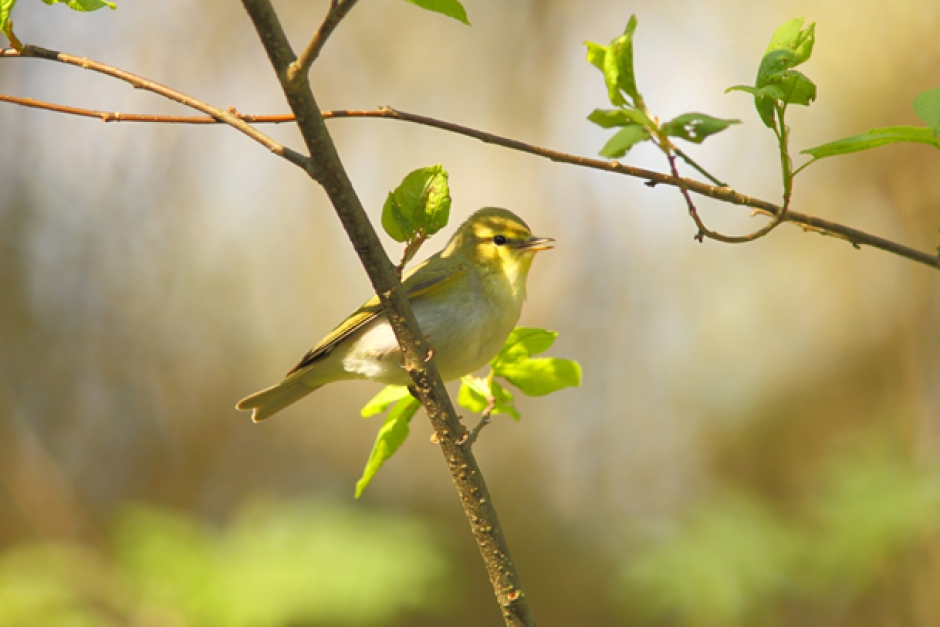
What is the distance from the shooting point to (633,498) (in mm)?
6301

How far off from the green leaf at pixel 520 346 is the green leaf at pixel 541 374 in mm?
13

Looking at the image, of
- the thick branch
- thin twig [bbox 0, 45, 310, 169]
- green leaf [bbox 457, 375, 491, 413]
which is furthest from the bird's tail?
thin twig [bbox 0, 45, 310, 169]

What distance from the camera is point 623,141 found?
0.87 meters

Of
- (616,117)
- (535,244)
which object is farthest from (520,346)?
(535,244)

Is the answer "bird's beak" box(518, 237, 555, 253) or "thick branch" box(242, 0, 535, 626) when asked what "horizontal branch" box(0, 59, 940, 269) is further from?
"bird's beak" box(518, 237, 555, 253)

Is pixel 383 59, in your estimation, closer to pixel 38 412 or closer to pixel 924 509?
pixel 38 412

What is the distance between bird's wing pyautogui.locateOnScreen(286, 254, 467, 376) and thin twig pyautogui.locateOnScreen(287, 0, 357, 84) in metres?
1.55

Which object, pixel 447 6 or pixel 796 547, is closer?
pixel 447 6

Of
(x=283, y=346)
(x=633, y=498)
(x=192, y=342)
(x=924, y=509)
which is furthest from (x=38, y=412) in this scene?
(x=924, y=509)

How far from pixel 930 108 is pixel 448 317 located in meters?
1.82

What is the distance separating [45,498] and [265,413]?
3933mm

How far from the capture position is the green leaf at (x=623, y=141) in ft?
2.83

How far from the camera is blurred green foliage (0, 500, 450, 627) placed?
133 inches

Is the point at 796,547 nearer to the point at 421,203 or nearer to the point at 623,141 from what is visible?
the point at 421,203
